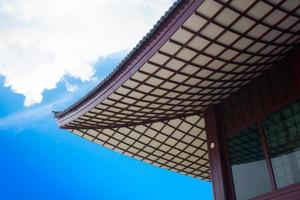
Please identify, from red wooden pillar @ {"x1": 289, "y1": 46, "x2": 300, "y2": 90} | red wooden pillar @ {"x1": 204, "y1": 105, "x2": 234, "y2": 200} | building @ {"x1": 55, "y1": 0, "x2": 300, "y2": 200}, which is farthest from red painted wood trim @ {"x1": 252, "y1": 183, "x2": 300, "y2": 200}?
red wooden pillar @ {"x1": 289, "y1": 46, "x2": 300, "y2": 90}

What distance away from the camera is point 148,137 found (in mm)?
12805

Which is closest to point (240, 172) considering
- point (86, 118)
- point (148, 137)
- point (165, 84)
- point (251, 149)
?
point (251, 149)

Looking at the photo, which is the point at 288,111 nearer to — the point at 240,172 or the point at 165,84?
the point at 240,172

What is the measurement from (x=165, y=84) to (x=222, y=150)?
272cm

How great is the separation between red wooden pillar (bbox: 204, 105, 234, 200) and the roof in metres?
0.44

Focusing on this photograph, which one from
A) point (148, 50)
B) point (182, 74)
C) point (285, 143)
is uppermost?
point (182, 74)

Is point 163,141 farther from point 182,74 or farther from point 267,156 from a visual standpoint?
point 267,156

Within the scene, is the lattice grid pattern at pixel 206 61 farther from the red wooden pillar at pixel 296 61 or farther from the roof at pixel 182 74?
the red wooden pillar at pixel 296 61

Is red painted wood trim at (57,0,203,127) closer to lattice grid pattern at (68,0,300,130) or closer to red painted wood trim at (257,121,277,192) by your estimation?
lattice grid pattern at (68,0,300,130)

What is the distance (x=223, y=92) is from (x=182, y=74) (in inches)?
78.6

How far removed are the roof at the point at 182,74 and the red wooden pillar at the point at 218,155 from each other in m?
0.44

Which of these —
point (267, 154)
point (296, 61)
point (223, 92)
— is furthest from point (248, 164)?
point (296, 61)

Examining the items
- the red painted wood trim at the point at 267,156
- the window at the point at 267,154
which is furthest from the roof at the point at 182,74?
the red painted wood trim at the point at 267,156

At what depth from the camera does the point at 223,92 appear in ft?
34.5
